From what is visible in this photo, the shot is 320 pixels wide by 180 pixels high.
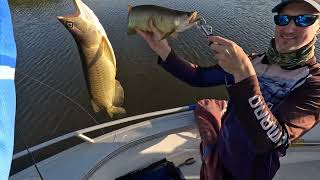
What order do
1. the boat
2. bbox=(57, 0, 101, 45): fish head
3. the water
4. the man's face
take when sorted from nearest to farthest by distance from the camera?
bbox=(57, 0, 101, 45): fish head
the man's face
the boat
the water

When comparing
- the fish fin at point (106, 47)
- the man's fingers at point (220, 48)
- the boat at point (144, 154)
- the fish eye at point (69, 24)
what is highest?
the fish eye at point (69, 24)

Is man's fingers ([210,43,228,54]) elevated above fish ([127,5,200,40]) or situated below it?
below

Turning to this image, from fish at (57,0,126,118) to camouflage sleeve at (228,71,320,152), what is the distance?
33.4 inches

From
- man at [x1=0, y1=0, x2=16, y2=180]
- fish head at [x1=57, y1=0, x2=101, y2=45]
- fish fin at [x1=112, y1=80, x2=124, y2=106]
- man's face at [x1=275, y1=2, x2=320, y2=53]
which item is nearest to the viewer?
man at [x1=0, y1=0, x2=16, y2=180]

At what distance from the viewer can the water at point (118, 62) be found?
29.2ft

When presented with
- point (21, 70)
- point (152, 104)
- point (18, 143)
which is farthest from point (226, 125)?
point (21, 70)

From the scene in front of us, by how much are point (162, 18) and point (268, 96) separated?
925 millimetres

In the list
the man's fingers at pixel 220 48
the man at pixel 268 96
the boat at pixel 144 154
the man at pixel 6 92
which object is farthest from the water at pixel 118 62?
the man's fingers at pixel 220 48

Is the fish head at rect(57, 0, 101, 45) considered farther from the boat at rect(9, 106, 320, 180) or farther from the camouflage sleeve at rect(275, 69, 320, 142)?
the boat at rect(9, 106, 320, 180)

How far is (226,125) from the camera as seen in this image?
2.74m

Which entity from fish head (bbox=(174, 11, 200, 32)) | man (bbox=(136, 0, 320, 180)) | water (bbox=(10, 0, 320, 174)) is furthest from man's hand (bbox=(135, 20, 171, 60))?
water (bbox=(10, 0, 320, 174))

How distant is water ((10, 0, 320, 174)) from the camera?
8.90 metres

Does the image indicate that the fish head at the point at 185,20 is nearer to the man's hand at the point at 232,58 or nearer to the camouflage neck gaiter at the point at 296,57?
the man's hand at the point at 232,58

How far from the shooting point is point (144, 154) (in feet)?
13.1
